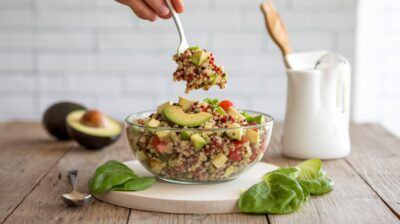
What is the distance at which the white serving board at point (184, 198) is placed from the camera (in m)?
1.51

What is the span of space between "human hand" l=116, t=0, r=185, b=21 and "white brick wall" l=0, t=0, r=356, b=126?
1.44 meters

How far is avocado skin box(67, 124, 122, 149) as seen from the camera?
2.26 m

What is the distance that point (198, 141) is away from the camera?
155 cm

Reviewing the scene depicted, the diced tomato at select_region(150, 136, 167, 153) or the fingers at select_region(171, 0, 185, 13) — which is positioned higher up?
the fingers at select_region(171, 0, 185, 13)

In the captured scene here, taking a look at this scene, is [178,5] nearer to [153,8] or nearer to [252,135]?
[153,8]

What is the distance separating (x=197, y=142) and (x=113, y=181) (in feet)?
0.78

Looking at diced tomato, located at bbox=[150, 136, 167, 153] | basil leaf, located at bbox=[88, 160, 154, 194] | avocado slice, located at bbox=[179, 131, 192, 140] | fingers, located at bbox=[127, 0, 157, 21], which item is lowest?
basil leaf, located at bbox=[88, 160, 154, 194]

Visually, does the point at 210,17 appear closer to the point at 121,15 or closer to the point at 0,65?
the point at 121,15

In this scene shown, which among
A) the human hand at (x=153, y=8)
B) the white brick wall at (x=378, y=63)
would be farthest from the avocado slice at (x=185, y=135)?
the white brick wall at (x=378, y=63)

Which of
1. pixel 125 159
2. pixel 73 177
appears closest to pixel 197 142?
pixel 73 177

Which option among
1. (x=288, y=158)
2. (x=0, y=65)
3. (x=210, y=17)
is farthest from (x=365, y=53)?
(x=0, y=65)

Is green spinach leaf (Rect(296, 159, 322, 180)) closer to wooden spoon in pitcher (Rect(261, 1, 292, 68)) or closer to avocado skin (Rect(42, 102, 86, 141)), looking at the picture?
wooden spoon in pitcher (Rect(261, 1, 292, 68))

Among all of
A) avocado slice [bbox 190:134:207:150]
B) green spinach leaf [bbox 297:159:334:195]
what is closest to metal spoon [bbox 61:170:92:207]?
avocado slice [bbox 190:134:207:150]

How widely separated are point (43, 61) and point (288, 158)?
6.18ft
